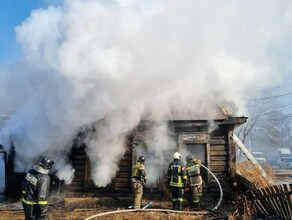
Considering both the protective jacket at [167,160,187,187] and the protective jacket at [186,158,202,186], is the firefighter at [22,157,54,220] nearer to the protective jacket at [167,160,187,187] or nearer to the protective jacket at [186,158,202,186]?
the protective jacket at [167,160,187,187]

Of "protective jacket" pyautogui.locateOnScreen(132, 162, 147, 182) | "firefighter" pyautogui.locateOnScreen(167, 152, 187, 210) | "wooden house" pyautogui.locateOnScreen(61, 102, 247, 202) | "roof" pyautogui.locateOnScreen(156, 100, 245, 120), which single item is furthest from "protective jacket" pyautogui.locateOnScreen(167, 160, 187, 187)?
"roof" pyautogui.locateOnScreen(156, 100, 245, 120)

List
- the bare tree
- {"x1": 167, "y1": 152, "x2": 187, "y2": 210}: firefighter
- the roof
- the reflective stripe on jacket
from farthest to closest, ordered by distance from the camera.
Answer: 1. the bare tree
2. the roof
3. {"x1": 167, "y1": 152, "x2": 187, "y2": 210}: firefighter
4. the reflective stripe on jacket

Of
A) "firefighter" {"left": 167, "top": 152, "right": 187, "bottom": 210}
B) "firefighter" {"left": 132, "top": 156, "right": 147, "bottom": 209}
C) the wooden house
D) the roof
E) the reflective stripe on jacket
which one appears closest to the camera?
the reflective stripe on jacket

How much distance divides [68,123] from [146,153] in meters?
2.87

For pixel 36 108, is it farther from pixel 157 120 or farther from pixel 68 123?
pixel 157 120

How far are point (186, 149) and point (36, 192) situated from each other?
582cm

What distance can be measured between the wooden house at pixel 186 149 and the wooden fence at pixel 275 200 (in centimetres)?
240

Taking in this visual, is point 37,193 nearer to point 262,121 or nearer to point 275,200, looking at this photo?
point 275,200

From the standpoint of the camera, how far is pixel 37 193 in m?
5.45

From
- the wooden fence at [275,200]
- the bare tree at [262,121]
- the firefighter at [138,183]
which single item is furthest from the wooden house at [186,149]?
the bare tree at [262,121]

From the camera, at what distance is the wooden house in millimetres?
9891

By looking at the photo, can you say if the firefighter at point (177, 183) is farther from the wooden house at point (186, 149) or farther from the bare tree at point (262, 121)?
the bare tree at point (262, 121)

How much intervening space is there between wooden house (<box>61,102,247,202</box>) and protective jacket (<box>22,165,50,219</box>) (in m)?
4.57

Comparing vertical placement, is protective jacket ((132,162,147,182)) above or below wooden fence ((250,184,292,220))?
above
